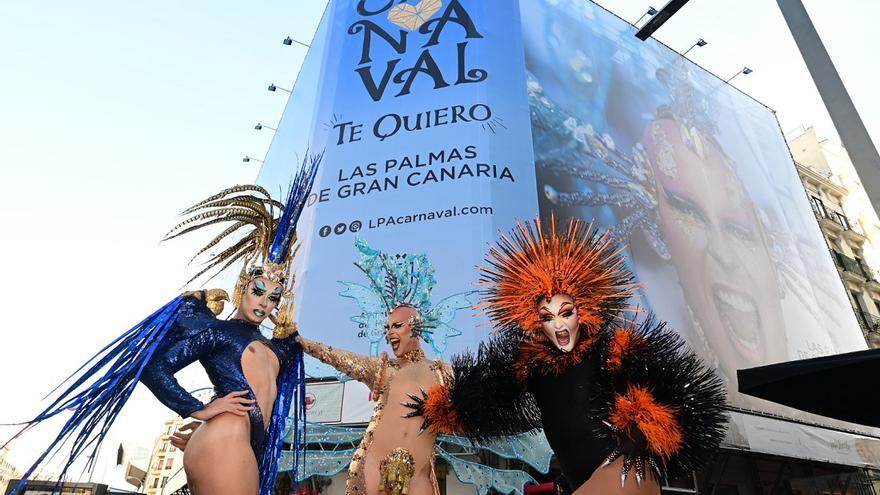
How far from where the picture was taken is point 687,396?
173 centimetres

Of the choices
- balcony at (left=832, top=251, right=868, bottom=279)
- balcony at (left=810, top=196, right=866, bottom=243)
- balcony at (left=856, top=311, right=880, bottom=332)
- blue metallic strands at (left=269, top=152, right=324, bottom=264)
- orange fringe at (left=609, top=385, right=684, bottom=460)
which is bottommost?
orange fringe at (left=609, top=385, right=684, bottom=460)

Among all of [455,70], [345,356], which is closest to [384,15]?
[455,70]

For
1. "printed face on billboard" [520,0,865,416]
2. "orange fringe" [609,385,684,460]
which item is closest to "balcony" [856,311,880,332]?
"printed face on billboard" [520,0,865,416]

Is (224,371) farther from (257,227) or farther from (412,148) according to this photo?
(412,148)

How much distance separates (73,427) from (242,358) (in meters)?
0.65

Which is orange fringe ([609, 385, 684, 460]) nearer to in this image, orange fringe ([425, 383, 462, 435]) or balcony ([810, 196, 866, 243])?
orange fringe ([425, 383, 462, 435])

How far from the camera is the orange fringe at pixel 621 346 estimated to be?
1854 mm

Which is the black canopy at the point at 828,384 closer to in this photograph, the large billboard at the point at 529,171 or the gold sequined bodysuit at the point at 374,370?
the gold sequined bodysuit at the point at 374,370

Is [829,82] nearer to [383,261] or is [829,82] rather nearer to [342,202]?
[383,261]

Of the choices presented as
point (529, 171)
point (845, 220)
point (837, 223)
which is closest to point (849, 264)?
point (837, 223)

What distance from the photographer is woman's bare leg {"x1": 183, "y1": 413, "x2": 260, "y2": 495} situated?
2.06m

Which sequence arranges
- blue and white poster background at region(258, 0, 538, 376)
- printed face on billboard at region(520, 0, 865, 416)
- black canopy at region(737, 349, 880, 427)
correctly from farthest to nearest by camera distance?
printed face on billboard at region(520, 0, 865, 416) → blue and white poster background at region(258, 0, 538, 376) → black canopy at region(737, 349, 880, 427)

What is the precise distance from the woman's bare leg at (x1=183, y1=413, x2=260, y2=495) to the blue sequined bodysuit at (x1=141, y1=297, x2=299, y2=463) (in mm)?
100

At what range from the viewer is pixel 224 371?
7.80 ft
